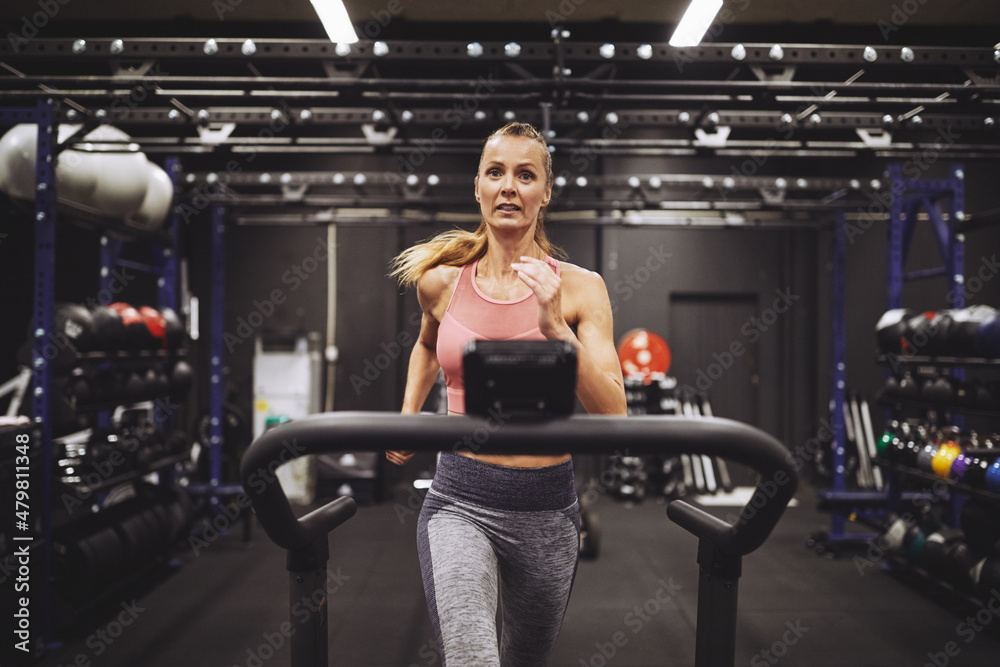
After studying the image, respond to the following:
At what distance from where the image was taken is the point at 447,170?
7.28m

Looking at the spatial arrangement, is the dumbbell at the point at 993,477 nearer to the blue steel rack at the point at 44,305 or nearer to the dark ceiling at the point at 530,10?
the dark ceiling at the point at 530,10

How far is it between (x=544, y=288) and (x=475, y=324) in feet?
1.01

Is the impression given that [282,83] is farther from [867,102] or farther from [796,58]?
[867,102]

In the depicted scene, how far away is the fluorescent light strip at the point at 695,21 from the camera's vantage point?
10.0 feet

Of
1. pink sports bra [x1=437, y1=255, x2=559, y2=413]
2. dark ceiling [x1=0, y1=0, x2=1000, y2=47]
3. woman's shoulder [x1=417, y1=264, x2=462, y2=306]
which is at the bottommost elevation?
pink sports bra [x1=437, y1=255, x2=559, y2=413]

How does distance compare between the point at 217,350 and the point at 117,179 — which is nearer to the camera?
the point at 117,179

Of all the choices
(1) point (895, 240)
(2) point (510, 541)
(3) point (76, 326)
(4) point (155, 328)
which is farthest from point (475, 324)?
(1) point (895, 240)

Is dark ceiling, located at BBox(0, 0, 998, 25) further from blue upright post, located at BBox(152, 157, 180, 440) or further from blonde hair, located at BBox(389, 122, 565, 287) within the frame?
blonde hair, located at BBox(389, 122, 565, 287)

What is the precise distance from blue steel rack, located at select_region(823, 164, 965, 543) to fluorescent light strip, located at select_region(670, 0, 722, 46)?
7.02 feet

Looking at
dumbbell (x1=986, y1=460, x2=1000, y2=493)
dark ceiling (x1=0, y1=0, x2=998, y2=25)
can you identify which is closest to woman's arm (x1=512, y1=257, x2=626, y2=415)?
dumbbell (x1=986, y1=460, x2=1000, y2=493)

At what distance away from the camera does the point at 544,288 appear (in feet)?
3.28

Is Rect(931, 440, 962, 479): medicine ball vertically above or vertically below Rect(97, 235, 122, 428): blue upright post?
below

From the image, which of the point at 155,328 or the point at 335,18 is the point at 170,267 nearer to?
the point at 155,328

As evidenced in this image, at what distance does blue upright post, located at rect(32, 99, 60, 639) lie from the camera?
309 centimetres
